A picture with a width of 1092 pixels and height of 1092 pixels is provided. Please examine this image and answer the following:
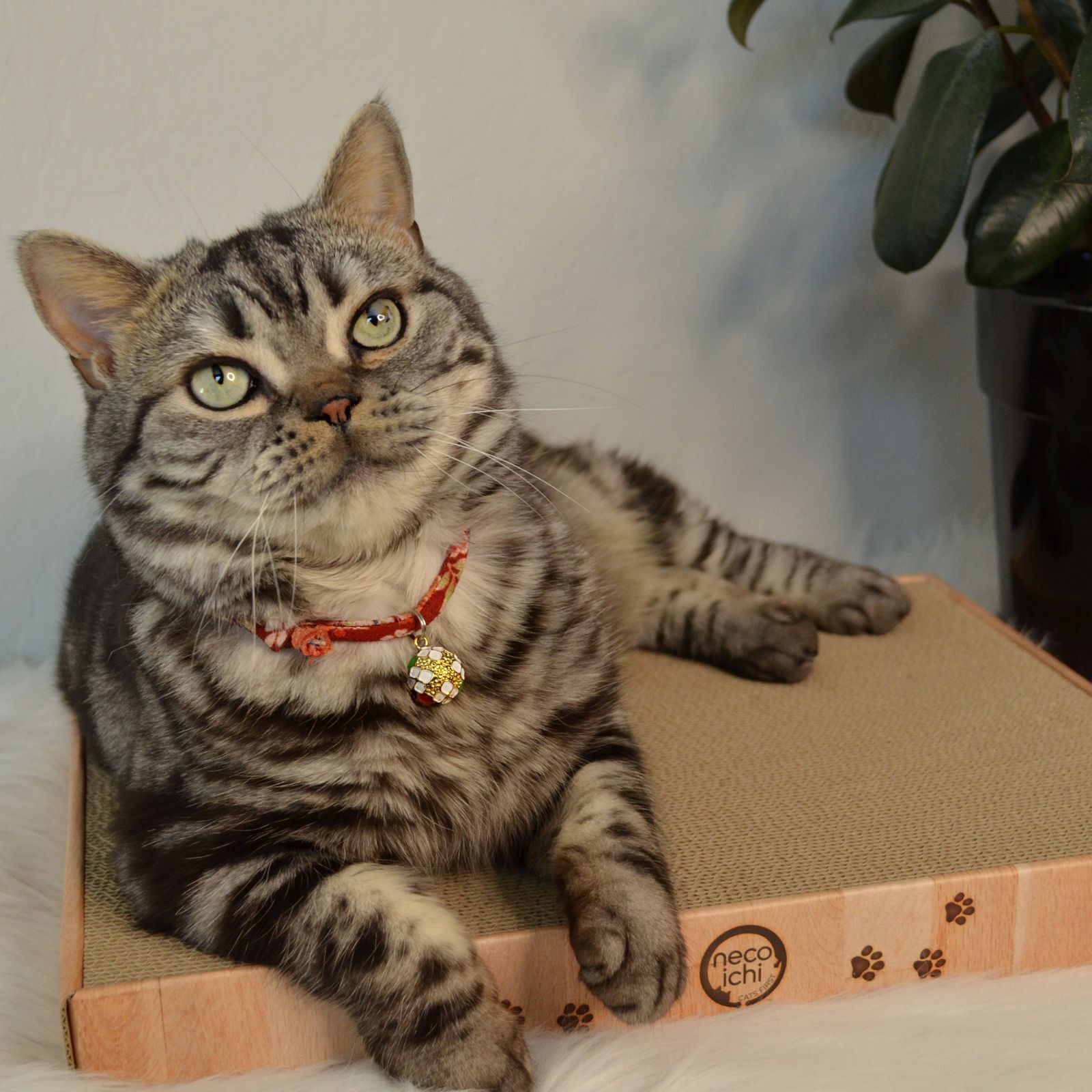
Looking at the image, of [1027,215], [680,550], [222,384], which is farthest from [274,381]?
[1027,215]

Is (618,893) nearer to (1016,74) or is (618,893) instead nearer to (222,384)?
(222,384)

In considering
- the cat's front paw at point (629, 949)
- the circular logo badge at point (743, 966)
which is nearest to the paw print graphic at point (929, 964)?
the circular logo badge at point (743, 966)

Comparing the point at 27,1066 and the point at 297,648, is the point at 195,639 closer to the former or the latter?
the point at 297,648

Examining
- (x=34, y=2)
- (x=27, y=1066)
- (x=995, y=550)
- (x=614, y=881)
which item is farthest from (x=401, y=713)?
(x=995, y=550)

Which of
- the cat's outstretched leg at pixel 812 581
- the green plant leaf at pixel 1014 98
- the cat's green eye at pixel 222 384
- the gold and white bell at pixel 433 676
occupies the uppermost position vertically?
the green plant leaf at pixel 1014 98

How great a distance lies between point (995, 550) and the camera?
2027mm

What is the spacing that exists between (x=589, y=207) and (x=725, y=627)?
0.71m

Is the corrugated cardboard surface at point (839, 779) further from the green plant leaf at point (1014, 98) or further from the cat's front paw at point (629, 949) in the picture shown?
the green plant leaf at point (1014, 98)

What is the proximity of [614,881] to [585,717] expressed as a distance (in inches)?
7.7

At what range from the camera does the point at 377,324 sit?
949mm

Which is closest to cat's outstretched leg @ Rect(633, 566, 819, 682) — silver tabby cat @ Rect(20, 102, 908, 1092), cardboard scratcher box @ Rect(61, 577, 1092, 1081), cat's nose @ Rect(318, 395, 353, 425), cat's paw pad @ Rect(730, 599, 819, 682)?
cat's paw pad @ Rect(730, 599, 819, 682)

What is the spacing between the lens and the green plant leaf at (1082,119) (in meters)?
1.09

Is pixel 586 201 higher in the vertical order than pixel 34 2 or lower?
lower

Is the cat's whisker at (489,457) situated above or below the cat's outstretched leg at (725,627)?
above
